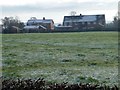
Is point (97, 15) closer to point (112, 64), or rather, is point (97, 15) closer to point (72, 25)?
point (72, 25)

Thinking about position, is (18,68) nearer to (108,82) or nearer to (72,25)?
A: (108,82)

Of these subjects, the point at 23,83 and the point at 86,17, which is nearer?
the point at 23,83

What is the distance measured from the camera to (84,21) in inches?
5556

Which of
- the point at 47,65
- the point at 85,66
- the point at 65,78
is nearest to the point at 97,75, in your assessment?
the point at 65,78

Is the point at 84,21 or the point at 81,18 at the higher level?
the point at 81,18

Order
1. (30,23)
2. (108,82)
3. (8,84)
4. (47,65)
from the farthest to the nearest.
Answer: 1. (30,23)
2. (47,65)
3. (108,82)
4. (8,84)

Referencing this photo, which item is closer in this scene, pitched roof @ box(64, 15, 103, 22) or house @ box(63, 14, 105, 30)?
house @ box(63, 14, 105, 30)

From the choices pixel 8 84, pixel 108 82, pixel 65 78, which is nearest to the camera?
pixel 8 84

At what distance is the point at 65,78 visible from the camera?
1186 cm

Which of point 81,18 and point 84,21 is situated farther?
point 81,18

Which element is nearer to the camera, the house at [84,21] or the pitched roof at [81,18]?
the house at [84,21]

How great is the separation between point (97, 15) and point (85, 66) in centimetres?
13338

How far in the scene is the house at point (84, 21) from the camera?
141 metres

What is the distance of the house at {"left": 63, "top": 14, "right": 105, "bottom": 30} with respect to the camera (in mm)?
141125
